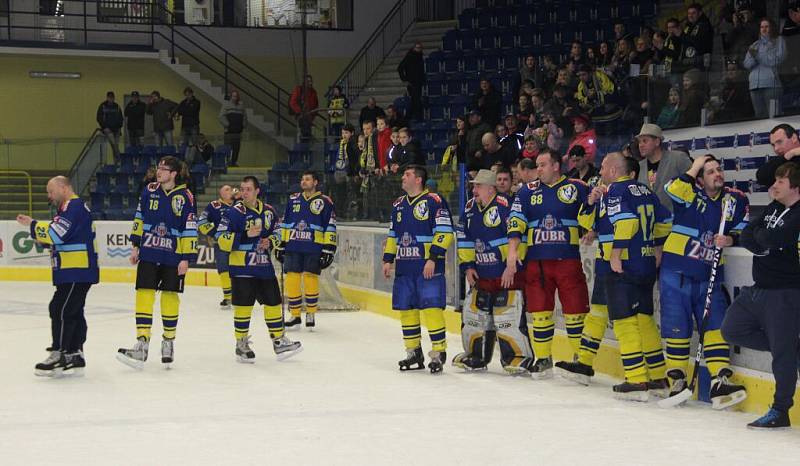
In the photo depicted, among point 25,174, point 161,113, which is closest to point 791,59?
point 25,174

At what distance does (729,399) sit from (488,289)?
102 inches

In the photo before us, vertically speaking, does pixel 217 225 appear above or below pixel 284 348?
above

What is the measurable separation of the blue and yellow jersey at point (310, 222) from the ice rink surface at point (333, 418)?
196cm

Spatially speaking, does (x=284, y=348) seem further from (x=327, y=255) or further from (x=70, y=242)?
(x=327, y=255)

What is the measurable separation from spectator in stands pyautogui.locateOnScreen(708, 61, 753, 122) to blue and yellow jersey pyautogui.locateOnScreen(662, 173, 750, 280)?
4.38 m

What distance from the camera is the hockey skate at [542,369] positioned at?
9.50 m

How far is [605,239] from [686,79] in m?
4.88

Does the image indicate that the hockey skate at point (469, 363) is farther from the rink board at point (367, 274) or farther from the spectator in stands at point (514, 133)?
the spectator in stands at point (514, 133)

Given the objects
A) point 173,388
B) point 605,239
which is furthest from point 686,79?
point 173,388

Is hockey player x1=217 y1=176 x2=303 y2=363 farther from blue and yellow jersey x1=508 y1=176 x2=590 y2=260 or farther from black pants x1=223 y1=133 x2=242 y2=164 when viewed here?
black pants x1=223 y1=133 x2=242 y2=164

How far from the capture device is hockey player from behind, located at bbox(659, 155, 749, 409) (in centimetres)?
816

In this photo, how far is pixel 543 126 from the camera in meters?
14.0

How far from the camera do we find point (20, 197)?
66.0ft

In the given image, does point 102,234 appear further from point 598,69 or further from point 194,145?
point 598,69
